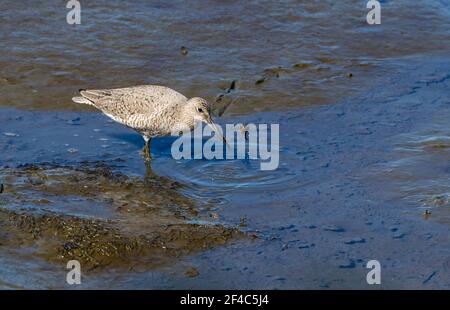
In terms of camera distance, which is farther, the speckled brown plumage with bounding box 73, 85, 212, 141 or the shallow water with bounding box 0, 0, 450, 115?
the shallow water with bounding box 0, 0, 450, 115

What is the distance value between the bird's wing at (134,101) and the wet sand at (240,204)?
371 millimetres

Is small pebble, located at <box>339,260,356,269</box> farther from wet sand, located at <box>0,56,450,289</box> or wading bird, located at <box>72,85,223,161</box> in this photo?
wading bird, located at <box>72,85,223,161</box>

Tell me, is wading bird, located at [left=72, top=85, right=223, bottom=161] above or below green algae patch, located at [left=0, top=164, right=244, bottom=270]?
above

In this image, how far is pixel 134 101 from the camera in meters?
9.09

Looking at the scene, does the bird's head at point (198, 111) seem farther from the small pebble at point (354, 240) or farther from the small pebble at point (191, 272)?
the small pebble at point (191, 272)

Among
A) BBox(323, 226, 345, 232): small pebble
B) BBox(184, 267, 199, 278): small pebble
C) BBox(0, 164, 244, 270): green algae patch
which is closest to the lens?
BBox(184, 267, 199, 278): small pebble

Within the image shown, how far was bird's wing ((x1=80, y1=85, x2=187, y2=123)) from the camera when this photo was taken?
906 centimetres

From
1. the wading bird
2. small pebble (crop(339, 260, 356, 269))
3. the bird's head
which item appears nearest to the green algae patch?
the wading bird

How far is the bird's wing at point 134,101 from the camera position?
906 cm

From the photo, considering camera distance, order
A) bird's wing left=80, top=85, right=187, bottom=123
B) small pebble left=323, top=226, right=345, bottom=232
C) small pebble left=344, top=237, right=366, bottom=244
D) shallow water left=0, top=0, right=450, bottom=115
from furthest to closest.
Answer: shallow water left=0, top=0, right=450, bottom=115
bird's wing left=80, top=85, right=187, bottom=123
small pebble left=323, top=226, right=345, bottom=232
small pebble left=344, top=237, right=366, bottom=244

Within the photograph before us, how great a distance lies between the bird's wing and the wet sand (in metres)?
0.37

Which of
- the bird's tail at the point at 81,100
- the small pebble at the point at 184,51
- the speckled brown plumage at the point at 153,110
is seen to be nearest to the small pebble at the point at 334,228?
the speckled brown plumage at the point at 153,110

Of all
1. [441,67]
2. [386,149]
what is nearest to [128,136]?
[386,149]
